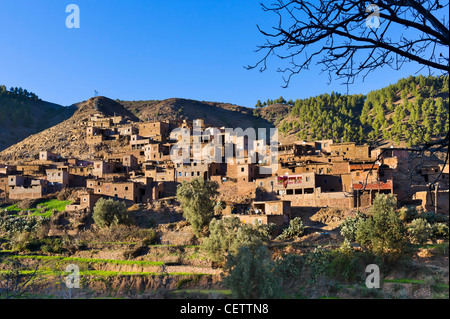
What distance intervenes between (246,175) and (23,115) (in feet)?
302

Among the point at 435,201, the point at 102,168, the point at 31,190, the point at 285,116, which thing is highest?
the point at 285,116

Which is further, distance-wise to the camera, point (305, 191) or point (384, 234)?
point (305, 191)

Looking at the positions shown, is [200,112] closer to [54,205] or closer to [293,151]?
[293,151]

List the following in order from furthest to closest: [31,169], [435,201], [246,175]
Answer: [31,169] < [246,175] < [435,201]

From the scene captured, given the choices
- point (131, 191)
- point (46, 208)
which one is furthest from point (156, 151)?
point (46, 208)

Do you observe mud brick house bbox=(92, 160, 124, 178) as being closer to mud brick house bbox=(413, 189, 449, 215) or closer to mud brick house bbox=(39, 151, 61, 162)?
mud brick house bbox=(39, 151, 61, 162)

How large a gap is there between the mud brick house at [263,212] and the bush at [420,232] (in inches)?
330

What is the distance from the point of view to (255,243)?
67.0 feet

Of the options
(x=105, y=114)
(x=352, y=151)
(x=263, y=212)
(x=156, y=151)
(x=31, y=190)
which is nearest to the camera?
(x=263, y=212)

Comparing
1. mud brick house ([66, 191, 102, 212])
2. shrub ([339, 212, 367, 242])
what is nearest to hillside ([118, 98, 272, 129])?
mud brick house ([66, 191, 102, 212])

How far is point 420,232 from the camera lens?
890 inches

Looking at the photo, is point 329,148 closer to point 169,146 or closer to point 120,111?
point 169,146

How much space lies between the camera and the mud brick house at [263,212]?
26.9 metres
